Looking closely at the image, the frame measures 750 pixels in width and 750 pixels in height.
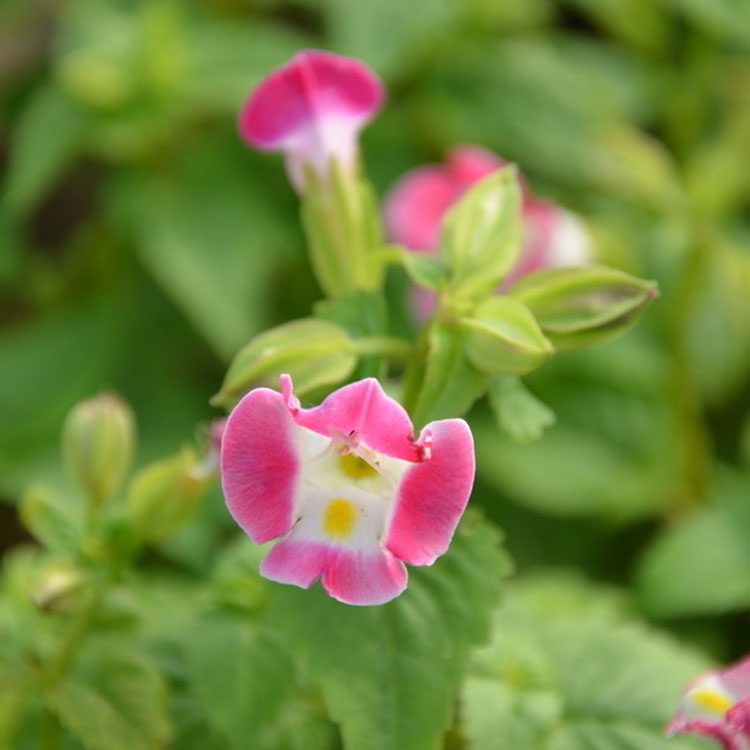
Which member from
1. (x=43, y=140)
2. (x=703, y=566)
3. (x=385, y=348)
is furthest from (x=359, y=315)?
(x=43, y=140)

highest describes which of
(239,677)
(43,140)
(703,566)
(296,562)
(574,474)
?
(296,562)

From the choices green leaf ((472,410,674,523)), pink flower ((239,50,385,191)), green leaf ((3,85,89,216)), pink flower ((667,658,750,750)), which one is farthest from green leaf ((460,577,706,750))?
green leaf ((3,85,89,216))

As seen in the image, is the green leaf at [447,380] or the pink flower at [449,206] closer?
the green leaf at [447,380]

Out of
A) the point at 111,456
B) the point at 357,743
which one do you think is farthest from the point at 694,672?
the point at 111,456

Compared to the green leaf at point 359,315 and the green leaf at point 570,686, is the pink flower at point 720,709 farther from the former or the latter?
the green leaf at point 359,315

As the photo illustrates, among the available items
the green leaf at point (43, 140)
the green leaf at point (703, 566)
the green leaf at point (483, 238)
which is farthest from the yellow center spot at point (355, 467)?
the green leaf at point (43, 140)

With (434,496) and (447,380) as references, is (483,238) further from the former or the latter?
(434,496)
